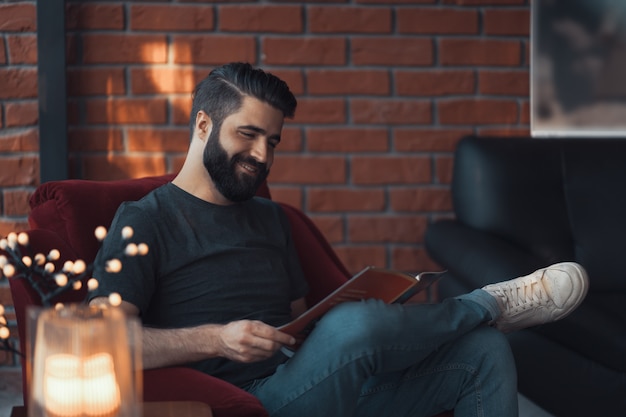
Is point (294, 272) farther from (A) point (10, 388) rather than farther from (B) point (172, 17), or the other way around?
(A) point (10, 388)

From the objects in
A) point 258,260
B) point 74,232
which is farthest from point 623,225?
point 74,232

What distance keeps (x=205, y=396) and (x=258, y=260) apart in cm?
46

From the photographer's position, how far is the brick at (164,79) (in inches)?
96.2

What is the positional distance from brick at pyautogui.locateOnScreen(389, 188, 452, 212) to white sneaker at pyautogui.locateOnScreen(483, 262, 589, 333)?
0.86 m

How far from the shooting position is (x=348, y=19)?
98.4 inches

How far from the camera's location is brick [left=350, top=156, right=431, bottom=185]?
8.37ft

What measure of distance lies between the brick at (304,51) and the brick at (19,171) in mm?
780

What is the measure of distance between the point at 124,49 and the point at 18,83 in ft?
1.09

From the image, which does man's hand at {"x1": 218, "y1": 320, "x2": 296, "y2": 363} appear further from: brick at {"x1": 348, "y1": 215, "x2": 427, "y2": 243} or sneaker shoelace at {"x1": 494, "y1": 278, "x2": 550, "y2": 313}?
brick at {"x1": 348, "y1": 215, "x2": 427, "y2": 243}

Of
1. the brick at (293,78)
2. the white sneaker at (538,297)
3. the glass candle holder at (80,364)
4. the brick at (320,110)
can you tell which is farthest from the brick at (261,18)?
the glass candle holder at (80,364)

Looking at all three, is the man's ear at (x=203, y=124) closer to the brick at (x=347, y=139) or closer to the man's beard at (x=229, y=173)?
the man's beard at (x=229, y=173)

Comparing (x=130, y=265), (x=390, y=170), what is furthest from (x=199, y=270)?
(x=390, y=170)

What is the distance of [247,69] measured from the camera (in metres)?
1.77

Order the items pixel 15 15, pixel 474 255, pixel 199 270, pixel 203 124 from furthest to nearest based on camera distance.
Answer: pixel 15 15 < pixel 474 255 < pixel 203 124 < pixel 199 270
